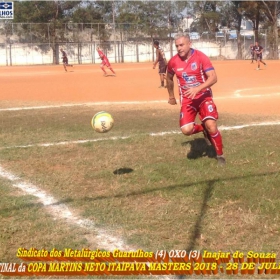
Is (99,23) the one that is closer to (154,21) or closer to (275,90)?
(154,21)

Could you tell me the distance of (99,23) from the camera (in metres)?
62.0

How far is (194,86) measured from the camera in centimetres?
803

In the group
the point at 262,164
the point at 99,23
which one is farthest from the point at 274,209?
the point at 99,23

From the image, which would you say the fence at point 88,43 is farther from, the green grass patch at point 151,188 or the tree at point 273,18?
the green grass patch at point 151,188

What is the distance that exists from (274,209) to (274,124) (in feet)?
19.0

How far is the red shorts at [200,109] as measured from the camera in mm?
7941

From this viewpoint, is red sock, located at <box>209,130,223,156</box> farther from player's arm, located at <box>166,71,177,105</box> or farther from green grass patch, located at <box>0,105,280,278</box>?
player's arm, located at <box>166,71,177,105</box>

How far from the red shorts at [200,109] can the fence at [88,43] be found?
50.8 m

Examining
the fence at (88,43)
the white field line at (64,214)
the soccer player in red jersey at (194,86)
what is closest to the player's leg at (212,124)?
the soccer player in red jersey at (194,86)

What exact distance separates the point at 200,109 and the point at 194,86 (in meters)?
0.37

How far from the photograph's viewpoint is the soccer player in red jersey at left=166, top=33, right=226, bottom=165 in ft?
25.8

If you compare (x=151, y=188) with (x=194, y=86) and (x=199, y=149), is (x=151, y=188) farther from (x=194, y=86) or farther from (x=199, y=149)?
(x=199, y=149)

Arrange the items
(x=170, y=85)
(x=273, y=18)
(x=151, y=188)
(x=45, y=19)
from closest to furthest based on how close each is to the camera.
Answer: (x=151, y=188) → (x=170, y=85) → (x=273, y=18) → (x=45, y=19)

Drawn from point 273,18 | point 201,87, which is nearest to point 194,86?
point 201,87
